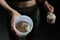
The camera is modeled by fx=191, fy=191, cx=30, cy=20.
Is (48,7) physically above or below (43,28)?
above

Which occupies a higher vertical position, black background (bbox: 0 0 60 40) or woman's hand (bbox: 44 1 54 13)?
woman's hand (bbox: 44 1 54 13)

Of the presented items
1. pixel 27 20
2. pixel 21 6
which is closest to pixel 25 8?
pixel 21 6

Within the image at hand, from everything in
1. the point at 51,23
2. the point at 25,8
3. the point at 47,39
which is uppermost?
the point at 25,8

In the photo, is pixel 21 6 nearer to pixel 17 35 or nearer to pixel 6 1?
pixel 6 1

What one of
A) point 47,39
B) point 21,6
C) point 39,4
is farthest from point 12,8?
point 47,39

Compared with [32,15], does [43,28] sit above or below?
below

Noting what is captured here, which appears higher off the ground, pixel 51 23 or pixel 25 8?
pixel 25 8

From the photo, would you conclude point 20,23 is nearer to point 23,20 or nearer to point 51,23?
point 23,20

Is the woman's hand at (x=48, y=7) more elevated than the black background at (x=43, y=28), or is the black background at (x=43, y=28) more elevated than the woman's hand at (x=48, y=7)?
the woman's hand at (x=48, y=7)

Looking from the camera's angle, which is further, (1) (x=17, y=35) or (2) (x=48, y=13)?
(2) (x=48, y=13)
